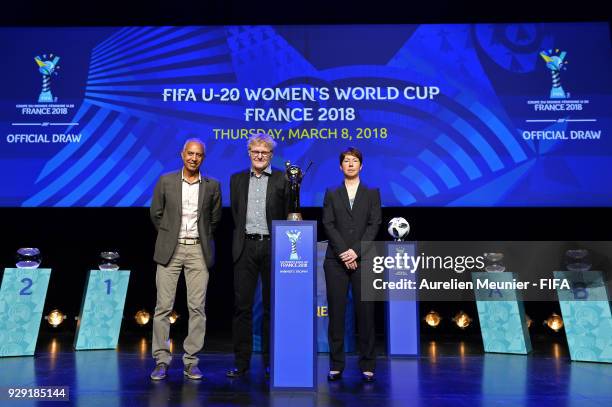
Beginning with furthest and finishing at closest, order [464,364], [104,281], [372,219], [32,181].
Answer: [32,181]
[104,281]
[464,364]
[372,219]

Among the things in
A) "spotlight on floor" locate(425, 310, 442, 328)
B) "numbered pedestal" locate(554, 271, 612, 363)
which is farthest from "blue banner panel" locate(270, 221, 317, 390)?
"spotlight on floor" locate(425, 310, 442, 328)

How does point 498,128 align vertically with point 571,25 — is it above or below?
below

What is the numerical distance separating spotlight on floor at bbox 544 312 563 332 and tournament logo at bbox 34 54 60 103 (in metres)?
5.10

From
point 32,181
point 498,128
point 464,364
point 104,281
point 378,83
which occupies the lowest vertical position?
point 464,364

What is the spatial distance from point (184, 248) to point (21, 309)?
181 centimetres

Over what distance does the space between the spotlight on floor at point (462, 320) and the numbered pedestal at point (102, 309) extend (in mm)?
3142

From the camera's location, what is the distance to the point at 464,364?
4344 mm

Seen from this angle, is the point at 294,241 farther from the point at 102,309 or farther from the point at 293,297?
the point at 102,309

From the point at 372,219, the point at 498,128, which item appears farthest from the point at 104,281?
the point at 498,128

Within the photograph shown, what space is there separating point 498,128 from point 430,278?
163cm

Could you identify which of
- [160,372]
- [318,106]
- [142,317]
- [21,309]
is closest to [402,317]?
Result: [160,372]

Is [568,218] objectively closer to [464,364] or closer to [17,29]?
[464,364]

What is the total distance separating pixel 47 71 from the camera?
560 centimetres

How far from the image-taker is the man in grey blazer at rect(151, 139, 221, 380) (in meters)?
3.66
